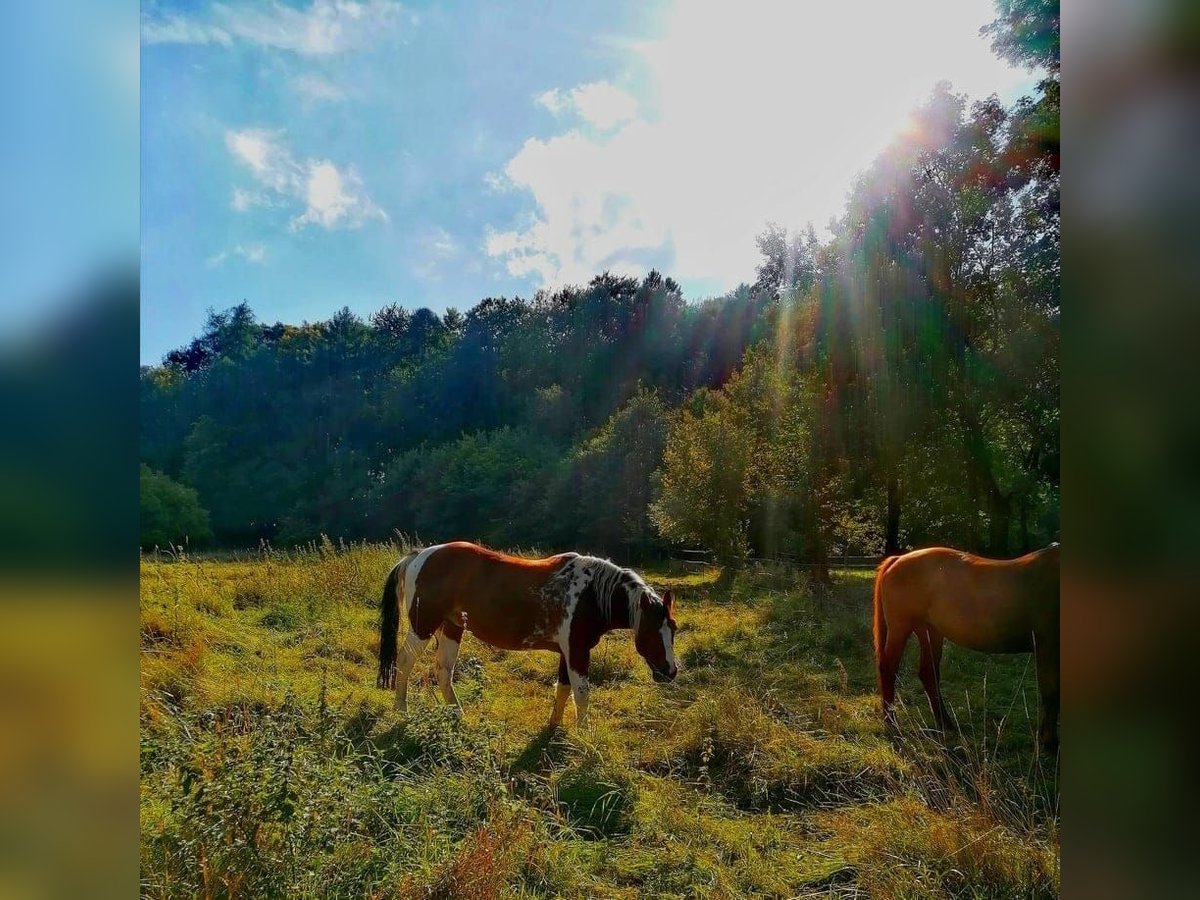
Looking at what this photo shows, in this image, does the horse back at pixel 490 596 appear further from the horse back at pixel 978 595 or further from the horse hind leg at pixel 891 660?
the horse back at pixel 978 595

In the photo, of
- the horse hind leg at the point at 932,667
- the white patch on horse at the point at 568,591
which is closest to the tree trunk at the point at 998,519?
the horse hind leg at the point at 932,667

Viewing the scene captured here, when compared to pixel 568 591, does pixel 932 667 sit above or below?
below

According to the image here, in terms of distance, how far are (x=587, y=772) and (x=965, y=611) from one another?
9.15ft

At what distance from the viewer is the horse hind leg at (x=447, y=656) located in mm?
4174

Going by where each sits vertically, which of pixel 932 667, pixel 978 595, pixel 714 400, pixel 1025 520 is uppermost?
pixel 714 400

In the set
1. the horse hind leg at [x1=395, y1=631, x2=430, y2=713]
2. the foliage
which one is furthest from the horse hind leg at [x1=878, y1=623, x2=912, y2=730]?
the foliage

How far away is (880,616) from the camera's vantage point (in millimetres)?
4363

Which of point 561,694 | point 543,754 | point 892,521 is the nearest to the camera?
point 543,754

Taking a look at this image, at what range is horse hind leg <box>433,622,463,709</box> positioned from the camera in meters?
4.17

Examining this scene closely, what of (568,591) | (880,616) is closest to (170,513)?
(568,591)

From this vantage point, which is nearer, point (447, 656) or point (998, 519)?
point (998, 519)

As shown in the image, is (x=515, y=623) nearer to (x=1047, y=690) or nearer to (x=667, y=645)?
(x=667, y=645)

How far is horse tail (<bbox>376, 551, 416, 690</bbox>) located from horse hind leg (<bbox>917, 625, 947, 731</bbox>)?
152 inches

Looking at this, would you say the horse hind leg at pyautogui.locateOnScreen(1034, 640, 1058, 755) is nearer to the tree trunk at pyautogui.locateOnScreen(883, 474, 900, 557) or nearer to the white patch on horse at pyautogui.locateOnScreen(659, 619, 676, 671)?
the tree trunk at pyautogui.locateOnScreen(883, 474, 900, 557)
